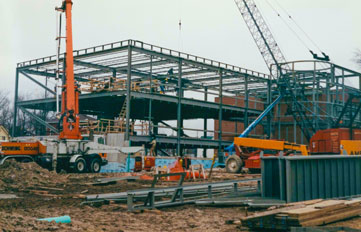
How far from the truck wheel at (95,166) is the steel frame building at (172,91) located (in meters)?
6.78

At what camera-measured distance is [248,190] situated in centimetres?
1627

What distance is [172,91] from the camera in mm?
52844

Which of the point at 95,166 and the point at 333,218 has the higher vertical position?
the point at 95,166

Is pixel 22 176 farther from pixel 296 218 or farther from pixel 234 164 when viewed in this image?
pixel 296 218

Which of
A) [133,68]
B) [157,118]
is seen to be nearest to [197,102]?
[133,68]

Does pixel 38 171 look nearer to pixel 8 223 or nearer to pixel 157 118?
pixel 8 223

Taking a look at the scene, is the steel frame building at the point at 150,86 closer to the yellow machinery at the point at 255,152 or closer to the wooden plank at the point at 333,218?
the yellow machinery at the point at 255,152

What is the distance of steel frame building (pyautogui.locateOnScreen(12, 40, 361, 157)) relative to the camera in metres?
36.8

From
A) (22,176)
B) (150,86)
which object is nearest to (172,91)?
(150,86)

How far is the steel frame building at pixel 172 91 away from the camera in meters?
36.8

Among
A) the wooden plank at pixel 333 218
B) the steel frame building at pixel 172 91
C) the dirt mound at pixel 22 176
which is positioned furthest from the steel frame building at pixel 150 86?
the wooden plank at pixel 333 218

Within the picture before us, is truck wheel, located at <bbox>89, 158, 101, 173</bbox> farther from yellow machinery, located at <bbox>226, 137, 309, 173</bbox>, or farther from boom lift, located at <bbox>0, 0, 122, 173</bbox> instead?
yellow machinery, located at <bbox>226, 137, 309, 173</bbox>

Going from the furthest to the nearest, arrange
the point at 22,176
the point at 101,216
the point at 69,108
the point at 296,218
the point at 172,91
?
the point at 172,91 → the point at 69,108 → the point at 22,176 → the point at 101,216 → the point at 296,218

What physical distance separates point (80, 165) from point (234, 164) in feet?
32.1
